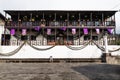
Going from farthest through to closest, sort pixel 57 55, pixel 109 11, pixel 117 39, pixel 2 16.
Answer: pixel 2 16 < pixel 109 11 < pixel 117 39 < pixel 57 55

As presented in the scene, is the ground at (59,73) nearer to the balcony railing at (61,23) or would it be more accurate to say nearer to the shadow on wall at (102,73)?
the shadow on wall at (102,73)

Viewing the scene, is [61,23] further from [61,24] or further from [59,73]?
[59,73]

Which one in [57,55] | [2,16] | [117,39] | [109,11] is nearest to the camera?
[57,55]

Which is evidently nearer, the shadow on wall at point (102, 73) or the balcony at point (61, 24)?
the shadow on wall at point (102, 73)

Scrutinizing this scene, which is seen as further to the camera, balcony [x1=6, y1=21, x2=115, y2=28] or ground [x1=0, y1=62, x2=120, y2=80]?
balcony [x1=6, y1=21, x2=115, y2=28]

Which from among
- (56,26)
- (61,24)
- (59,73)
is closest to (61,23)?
(61,24)

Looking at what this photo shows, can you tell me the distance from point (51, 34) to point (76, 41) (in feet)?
11.9

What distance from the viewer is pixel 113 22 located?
23000mm

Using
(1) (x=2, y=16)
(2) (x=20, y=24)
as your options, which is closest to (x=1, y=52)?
(2) (x=20, y=24)

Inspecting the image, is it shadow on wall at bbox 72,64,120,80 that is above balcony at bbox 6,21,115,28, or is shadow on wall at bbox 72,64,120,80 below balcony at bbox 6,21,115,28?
below

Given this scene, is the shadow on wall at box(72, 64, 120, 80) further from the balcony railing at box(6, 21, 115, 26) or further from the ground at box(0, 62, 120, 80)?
the balcony railing at box(6, 21, 115, 26)

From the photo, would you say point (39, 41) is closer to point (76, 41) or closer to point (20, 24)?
point (20, 24)

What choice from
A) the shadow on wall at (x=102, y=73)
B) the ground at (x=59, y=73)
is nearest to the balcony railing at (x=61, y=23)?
the ground at (x=59, y=73)

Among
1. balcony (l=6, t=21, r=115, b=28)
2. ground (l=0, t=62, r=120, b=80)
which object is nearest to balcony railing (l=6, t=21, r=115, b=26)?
balcony (l=6, t=21, r=115, b=28)
